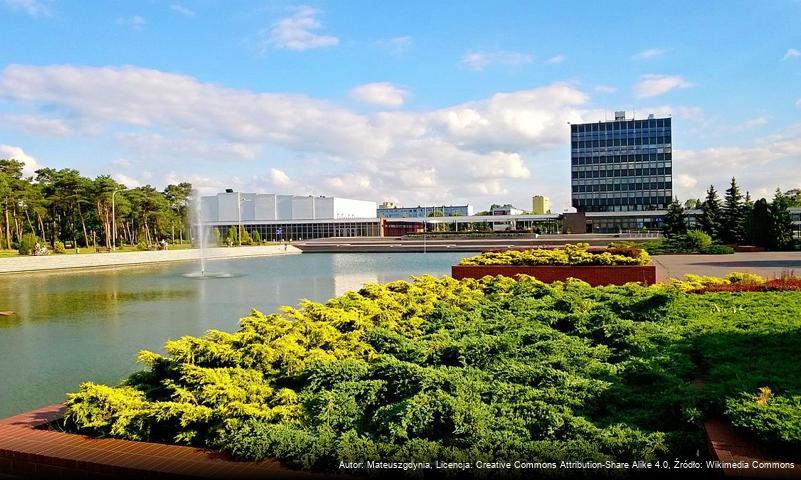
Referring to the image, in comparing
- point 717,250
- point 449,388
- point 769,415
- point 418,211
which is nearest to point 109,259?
point 717,250

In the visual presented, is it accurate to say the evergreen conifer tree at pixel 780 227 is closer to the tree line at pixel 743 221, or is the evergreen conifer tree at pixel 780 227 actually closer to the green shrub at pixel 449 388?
the tree line at pixel 743 221

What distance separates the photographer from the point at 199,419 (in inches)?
185

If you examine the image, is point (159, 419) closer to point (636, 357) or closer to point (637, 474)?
point (637, 474)

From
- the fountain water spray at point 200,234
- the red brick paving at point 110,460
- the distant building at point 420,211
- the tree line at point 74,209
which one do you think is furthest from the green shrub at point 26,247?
the distant building at point 420,211

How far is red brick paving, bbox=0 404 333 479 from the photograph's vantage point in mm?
3975

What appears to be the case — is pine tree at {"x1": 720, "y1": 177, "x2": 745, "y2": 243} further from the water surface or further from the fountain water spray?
the fountain water spray

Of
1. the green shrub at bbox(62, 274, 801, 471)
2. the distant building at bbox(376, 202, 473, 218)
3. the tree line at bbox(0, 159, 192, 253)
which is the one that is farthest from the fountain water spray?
the distant building at bbox(376, 202, 473, 218)

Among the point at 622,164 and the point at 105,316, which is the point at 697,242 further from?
the point at 622,164

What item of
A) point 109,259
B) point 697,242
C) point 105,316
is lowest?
point 105,316

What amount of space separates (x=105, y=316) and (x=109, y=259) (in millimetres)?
26455

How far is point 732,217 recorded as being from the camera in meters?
39.7

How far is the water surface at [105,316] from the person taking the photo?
28.3 ft

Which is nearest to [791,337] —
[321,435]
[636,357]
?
[636,357]

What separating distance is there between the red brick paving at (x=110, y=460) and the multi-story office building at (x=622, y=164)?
7310 cm
